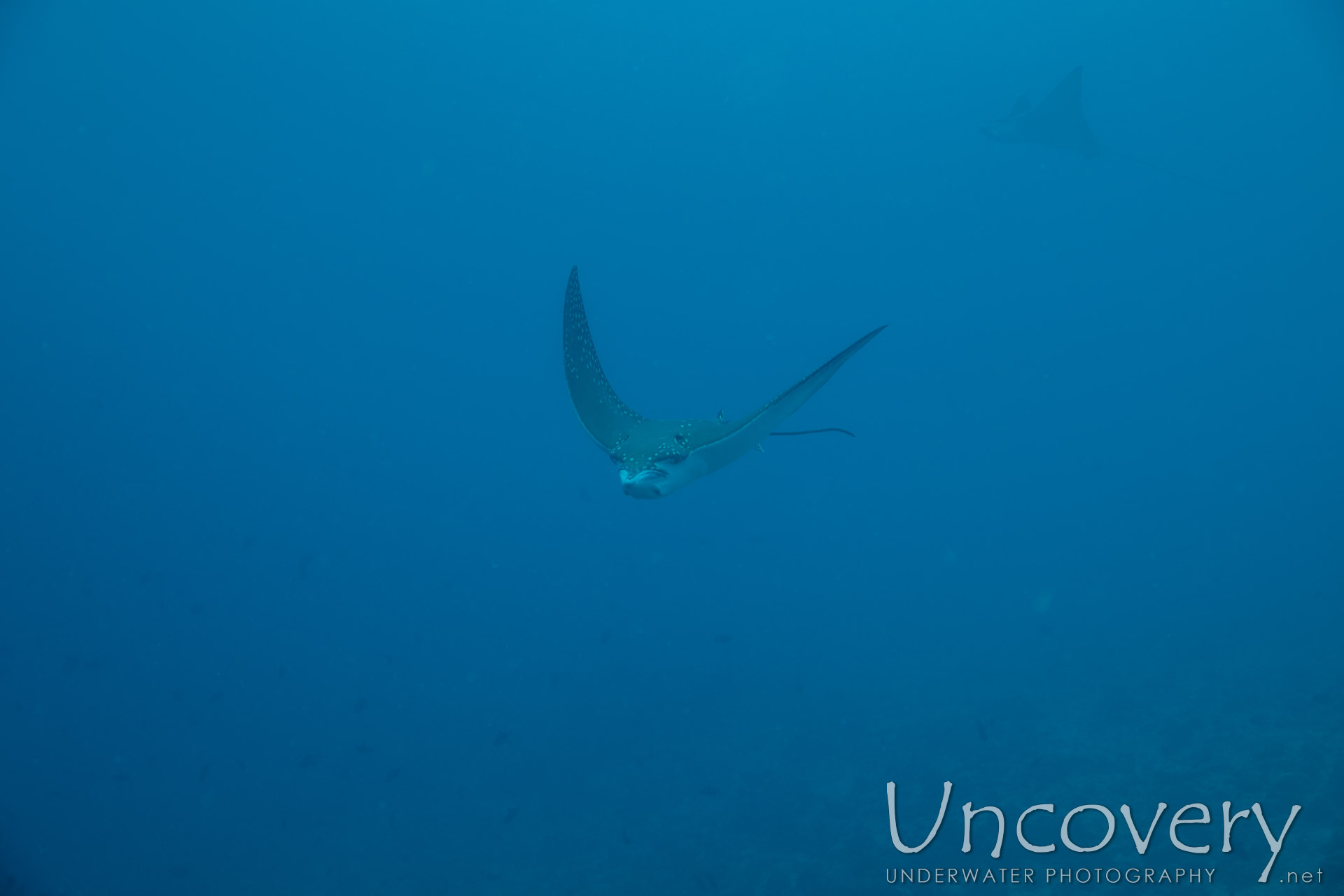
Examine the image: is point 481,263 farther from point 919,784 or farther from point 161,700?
point 919,784

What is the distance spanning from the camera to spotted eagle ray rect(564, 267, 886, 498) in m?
4.07

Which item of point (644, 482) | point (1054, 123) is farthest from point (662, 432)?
point (1054, 123)

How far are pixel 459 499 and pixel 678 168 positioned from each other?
23712 mm

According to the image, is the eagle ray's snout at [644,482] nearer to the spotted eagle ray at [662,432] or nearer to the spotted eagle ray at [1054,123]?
the spotted eagle ray at [662,432]

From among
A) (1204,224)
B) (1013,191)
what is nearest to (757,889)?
(1013,191)

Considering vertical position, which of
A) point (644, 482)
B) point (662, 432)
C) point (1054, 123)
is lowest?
point (644, 482)

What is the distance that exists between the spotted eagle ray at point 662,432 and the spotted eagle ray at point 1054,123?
12875 mm

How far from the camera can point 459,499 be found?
28.2 metres

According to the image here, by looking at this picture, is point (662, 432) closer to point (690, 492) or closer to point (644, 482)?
point (644, 482)

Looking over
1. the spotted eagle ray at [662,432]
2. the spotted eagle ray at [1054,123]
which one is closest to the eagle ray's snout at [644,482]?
the spotted eagle ray at [662,432]

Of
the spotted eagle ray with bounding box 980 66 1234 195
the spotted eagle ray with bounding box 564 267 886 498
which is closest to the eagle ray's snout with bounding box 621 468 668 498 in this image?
the spotted eagle ray with bounding box 564 267 886 498

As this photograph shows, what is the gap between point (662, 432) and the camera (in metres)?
4.72

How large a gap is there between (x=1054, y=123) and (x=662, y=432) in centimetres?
1543

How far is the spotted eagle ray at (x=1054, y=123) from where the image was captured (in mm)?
14188
